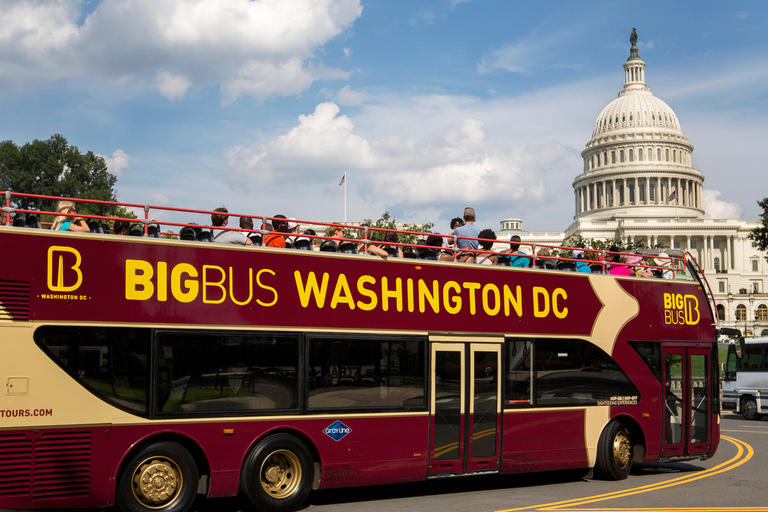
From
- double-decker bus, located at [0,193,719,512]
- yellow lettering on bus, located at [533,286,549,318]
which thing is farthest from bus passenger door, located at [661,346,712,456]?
yellow lettering on bus, located at [533,286,549,318]

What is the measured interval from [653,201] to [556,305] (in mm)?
140627

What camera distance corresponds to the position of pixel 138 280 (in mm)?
8898

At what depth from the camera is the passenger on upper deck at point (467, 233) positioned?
11.9m

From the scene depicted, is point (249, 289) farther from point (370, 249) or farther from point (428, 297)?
point (428, 297)

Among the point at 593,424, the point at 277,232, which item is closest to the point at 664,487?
the point at 593,424

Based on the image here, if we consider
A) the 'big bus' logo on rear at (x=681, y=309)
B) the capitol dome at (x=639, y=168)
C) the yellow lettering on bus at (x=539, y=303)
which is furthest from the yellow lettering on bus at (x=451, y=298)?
the capitol dome at (x=639, y=168)

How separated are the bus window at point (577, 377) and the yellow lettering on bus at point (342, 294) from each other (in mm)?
3271

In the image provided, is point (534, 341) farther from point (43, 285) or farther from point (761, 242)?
point (761, 242)

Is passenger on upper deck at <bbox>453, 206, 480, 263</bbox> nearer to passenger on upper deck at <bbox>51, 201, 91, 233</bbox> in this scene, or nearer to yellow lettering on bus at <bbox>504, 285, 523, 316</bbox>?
yellow lettering on bus at <bbox>504, 285, 523, 316</bbox>

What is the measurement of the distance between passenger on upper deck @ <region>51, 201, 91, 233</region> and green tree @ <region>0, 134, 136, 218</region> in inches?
3240

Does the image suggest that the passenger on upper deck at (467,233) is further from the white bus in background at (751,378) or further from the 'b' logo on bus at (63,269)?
the white bus in background at (751,378)

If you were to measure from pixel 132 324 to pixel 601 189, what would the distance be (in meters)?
148

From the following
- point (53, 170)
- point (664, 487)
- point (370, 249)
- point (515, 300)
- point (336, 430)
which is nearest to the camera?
point (336, 430)

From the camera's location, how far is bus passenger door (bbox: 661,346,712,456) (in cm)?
1377
